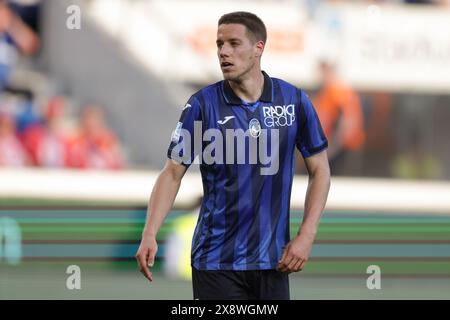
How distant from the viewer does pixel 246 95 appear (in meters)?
5.79

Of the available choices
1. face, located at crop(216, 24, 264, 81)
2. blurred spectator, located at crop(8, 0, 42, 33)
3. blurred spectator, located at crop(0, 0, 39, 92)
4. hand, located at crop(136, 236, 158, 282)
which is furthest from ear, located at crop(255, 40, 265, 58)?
blurred spectator, located at crop(8, 0, 42, 33)

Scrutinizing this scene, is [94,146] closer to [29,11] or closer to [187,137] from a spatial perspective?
[29,11]

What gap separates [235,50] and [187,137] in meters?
0.45

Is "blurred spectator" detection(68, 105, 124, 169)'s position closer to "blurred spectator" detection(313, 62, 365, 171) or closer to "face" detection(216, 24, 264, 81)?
"blurred spectator" detection(313, 62, 365, 171)

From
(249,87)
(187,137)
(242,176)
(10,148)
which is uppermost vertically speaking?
(10,148)

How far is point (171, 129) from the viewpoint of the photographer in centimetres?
1542

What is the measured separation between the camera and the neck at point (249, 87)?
18.9ft

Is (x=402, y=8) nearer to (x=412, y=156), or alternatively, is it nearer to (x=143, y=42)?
(x=412, y=156)

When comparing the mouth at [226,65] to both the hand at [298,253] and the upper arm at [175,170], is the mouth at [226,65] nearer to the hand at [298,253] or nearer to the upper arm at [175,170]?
the upper arm at [175,170]

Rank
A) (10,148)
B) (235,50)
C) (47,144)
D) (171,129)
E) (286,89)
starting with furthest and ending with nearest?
(171,129) < (47,144) < (10,148) < (286,89) < (235,50)

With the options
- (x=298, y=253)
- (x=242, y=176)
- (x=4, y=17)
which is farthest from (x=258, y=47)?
(x=4, y=17)

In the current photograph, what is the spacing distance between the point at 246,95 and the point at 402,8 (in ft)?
37.0
